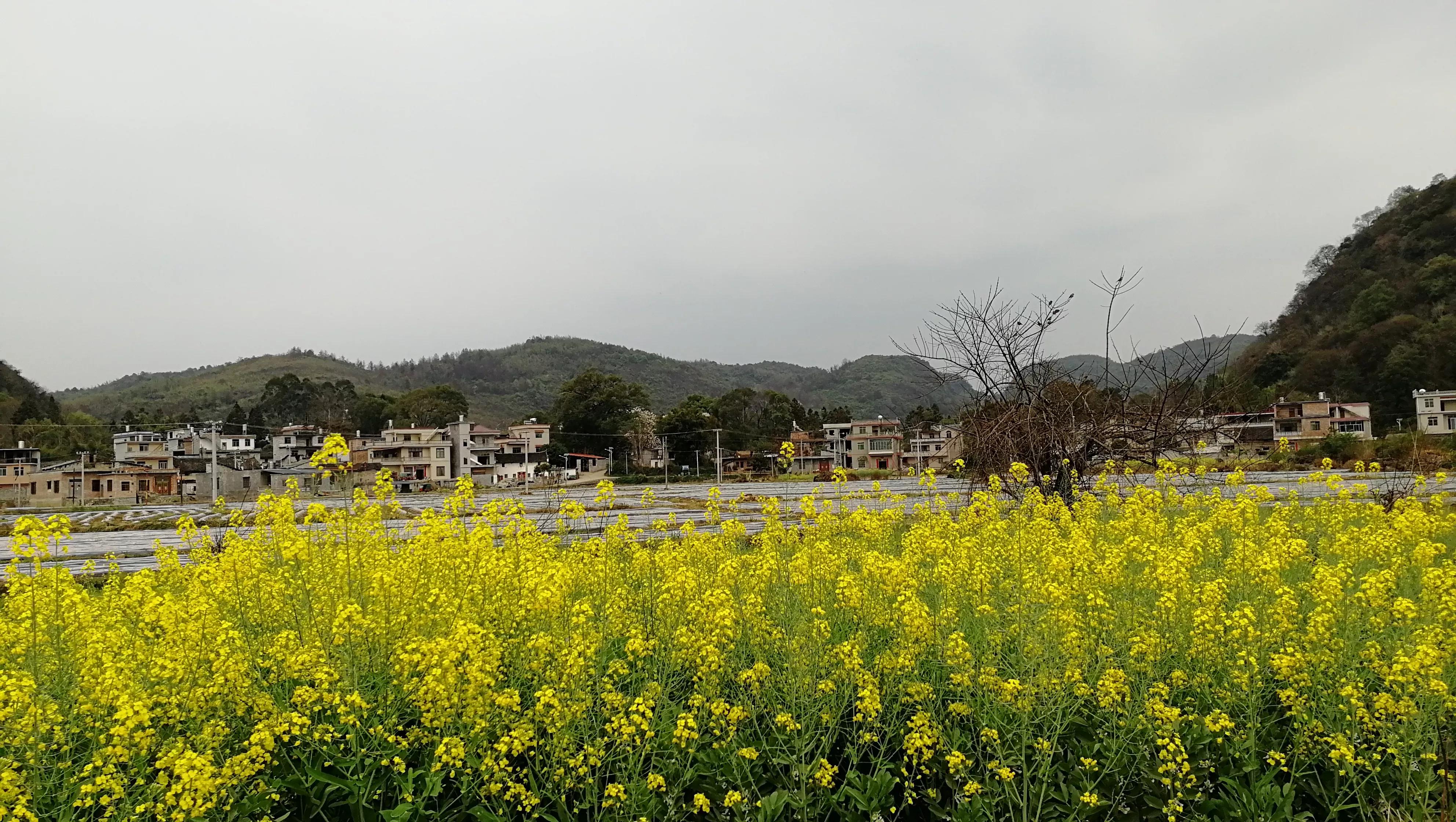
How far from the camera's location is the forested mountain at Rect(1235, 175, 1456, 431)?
56906mm

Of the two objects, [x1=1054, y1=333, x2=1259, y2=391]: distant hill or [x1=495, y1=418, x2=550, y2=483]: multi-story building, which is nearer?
[x1=1054, y1=333, x2=1259, y2=391]: distant hill

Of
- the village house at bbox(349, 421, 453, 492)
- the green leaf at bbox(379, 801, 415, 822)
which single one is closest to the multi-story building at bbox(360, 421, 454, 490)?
the village house at bbox(349, 421, 453, 492)

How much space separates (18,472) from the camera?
5741cm

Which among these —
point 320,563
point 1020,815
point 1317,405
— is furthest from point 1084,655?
point 1317,405

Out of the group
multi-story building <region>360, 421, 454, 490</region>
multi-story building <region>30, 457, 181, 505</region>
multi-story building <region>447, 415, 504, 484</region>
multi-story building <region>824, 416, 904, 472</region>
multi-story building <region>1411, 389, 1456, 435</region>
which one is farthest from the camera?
multi-story building <region>824, 416, 904, 472</region>

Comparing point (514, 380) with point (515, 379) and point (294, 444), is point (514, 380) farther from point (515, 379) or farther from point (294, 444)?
point (294, 444)

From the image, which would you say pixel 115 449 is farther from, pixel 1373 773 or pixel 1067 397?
pixel 1373 773

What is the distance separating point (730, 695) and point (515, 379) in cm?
13003

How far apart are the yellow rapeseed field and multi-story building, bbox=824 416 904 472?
2685 inches

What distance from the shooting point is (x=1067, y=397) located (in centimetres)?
1097

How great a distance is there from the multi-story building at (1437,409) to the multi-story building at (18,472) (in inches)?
3567

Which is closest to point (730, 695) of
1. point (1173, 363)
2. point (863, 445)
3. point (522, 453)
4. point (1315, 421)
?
point (1173, 363)

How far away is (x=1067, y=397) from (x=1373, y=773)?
804 cm

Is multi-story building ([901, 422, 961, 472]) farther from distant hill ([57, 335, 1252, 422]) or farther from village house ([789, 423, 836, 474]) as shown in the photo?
distant hill ([57, 335, 1252, 422])
